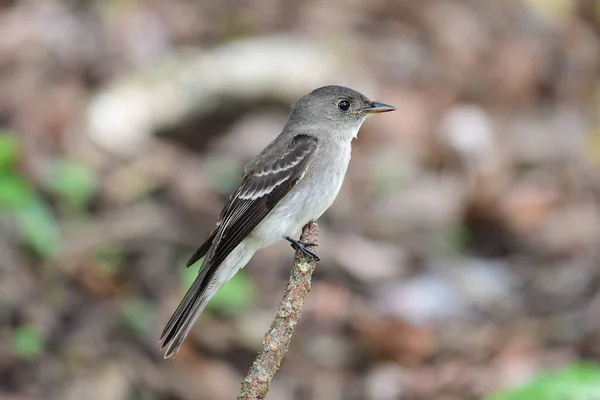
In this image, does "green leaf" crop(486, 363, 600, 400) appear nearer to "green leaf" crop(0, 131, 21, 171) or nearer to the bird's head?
the bird's head

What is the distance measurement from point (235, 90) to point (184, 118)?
51cm

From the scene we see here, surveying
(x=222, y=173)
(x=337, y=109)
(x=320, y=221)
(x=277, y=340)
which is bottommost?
(x=277, y=340)

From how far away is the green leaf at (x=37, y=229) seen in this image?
5.92 meters

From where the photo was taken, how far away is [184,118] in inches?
324

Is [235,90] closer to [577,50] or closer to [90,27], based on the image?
[90,27]

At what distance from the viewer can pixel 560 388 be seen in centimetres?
450

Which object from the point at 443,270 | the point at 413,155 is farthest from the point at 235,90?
the point at 443,270

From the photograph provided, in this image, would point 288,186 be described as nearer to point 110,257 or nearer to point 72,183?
point 110,257

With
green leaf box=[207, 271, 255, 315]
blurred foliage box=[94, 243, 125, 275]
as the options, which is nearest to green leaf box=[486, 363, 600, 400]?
green leaf box=[207, 271, 255, 315]

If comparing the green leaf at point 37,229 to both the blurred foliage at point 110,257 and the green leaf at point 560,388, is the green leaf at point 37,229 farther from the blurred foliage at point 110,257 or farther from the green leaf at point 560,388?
the green leaf at point 560,388

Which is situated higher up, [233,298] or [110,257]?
[110,257]

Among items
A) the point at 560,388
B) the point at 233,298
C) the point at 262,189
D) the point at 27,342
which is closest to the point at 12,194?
the point at 27,342

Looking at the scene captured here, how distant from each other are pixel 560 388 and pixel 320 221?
3.27 m

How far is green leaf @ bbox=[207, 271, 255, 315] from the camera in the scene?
591cm
